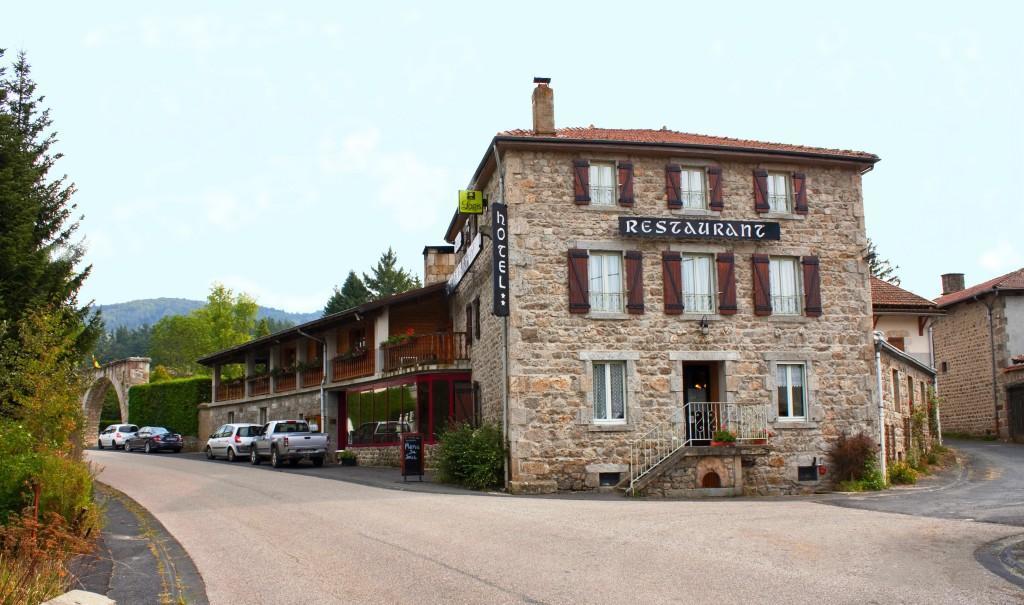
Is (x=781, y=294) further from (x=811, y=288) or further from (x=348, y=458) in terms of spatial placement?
(x=348, y=458)

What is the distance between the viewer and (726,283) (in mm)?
22125

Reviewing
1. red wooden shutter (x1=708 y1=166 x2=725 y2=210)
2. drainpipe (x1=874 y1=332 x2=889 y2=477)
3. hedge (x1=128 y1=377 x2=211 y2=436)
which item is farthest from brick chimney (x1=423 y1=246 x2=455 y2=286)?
hedge (x1=128 y1=377 x2=211 y2=436)

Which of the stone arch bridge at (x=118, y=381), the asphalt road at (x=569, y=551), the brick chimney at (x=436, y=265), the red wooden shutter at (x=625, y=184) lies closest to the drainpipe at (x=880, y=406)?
the asphalt road at (x=569, y=551)

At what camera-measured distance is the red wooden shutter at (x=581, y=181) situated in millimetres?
21578

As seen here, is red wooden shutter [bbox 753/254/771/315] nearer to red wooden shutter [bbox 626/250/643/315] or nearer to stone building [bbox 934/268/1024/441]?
red wooden shutter [bbox 626/250/643/315]

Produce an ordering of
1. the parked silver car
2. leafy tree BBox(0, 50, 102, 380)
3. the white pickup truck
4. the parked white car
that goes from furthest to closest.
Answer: the parked white car < the parked silver car < the white pickup truck < leafy tree BBox(0, 50, 102, 380)

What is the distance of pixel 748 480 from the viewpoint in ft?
70.3

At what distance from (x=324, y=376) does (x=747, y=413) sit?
652 inches

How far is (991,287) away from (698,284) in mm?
17463

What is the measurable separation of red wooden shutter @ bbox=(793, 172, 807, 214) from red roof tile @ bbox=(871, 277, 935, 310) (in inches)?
316

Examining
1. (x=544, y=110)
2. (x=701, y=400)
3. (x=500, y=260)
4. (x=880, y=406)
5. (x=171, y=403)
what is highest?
(x=544, y=110)

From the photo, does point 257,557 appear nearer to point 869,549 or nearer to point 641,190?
point 869,549

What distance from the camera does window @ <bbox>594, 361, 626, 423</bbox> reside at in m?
21.1

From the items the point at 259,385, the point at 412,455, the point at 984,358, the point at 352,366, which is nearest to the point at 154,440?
the point at 259,385
